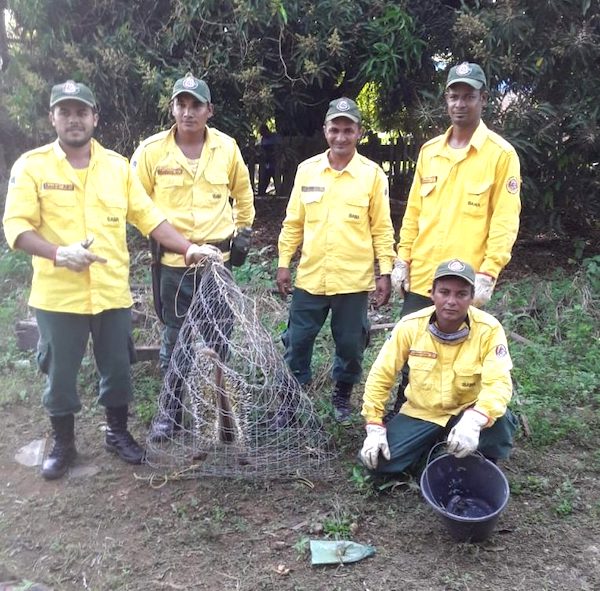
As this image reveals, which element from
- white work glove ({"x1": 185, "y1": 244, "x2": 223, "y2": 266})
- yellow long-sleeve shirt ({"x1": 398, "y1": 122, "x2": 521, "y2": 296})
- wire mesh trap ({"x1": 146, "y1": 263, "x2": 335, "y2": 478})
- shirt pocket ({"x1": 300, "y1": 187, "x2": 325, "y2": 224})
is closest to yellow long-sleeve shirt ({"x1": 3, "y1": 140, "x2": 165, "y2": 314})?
white work glove ({"x1": 185, "y1": 244, "x2": 223, "y2": 266})

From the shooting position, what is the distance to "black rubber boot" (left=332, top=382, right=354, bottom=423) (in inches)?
169

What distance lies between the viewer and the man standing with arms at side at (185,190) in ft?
12.2

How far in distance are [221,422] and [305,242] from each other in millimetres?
1179

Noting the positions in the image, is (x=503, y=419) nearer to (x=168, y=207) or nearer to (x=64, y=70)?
(x=168, y=207)

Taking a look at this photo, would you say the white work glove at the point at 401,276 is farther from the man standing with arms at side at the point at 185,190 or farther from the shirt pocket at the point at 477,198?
the man standing with arms at side at the point at 185,190

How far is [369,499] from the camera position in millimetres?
3482

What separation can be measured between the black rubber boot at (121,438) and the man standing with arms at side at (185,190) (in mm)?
148

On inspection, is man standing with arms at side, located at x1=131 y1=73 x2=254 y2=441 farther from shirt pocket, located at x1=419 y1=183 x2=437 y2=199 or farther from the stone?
shirt pocket, located at x1=419 y1=183 x2=437 y2=199

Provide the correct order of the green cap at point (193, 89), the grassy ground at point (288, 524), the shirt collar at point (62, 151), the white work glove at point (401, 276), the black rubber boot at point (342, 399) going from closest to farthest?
the grassy ground at point (288, 524) < the shirt collar at point (62, 151) < the green cap at point (193, 89) < the white work glove at point (401, 276) < the black rubber boot at point (342, 399)

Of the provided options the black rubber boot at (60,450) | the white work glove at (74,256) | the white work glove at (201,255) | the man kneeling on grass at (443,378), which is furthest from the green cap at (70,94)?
the man kneeling on grass at (443,378)

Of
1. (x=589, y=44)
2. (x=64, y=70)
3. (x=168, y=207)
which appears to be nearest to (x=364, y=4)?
(x=589, y=44)

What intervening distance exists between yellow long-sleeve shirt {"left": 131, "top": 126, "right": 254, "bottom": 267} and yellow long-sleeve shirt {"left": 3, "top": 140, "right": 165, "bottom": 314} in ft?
0.77

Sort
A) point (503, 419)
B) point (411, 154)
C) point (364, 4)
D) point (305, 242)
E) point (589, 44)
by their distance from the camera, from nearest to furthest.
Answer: point (503, 419) < point (305, 242) < point (589, 44) < point (364, 4) < point (411, 154)

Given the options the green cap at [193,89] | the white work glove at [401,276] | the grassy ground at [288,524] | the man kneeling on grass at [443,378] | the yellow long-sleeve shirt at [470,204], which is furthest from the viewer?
the white work glove at [401,276]
